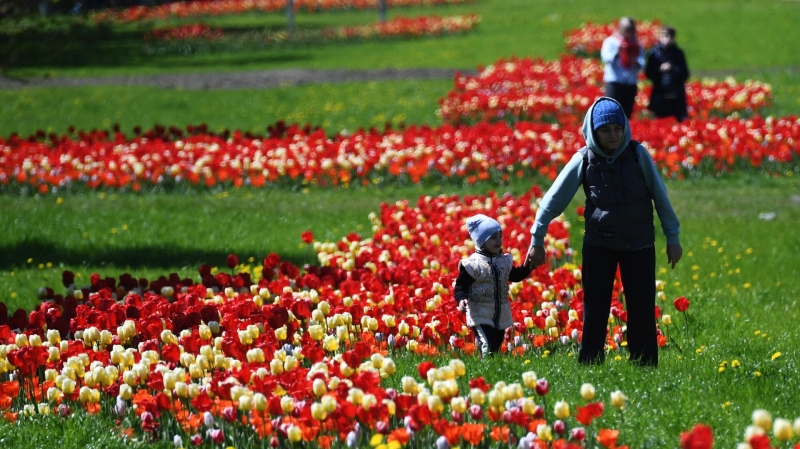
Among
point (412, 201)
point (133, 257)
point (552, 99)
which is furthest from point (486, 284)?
point (552, 99)

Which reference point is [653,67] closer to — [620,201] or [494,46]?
[620,201]

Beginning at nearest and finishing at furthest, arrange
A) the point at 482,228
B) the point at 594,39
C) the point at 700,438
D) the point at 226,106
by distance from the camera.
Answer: the point at 700,438 < the point at 482,228 < the point at 226,106 < the point at 594,39

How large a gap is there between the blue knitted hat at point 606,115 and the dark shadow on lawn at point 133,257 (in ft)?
15.9

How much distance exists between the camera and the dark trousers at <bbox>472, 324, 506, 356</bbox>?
6.62 meters

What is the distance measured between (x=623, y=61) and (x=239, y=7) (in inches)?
1377

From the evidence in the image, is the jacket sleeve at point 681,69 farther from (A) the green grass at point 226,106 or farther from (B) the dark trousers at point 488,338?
(B) the dark trousers at point 488,338

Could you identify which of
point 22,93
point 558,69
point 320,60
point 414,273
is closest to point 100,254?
point 414,273

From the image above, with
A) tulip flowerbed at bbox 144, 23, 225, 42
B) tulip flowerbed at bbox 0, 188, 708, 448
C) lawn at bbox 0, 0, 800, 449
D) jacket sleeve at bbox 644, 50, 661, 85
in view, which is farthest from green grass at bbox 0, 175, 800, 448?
tulip flowerbed at bbox 144, 23, 225, 42

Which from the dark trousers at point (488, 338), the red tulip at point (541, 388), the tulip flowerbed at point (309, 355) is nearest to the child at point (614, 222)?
the tulip flowerbed at point (309, 355)

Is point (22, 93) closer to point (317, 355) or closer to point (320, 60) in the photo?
point (320, 60)

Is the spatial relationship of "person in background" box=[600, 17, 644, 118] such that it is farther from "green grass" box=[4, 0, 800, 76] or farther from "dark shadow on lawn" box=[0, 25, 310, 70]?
"dark shadow on lawn" box=[0, 25, 310, 70]

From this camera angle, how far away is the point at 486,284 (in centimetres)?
662

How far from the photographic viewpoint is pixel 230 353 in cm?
604

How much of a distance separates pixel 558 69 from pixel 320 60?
9711 mm
